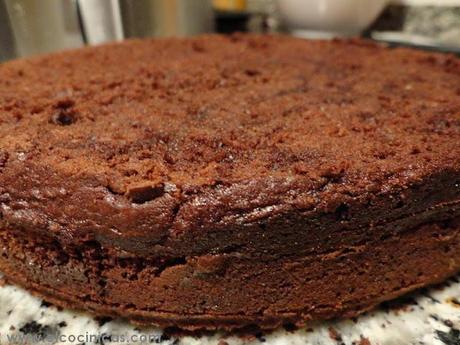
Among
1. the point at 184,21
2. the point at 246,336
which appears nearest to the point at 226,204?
the point at 246,336

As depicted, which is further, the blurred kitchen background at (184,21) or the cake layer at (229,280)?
the blurred kitchen background at (184,21)

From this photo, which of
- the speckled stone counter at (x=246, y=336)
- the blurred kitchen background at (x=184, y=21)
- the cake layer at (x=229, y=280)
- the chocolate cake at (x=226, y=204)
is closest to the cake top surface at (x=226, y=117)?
the chocolate cake at (x=226, y=204)

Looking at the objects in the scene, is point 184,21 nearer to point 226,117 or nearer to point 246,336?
point 226,117

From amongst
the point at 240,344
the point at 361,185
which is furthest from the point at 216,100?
the point at 240,344

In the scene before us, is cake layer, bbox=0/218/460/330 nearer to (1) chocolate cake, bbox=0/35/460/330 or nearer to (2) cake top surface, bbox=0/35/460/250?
(1) chocolate cake, bbox=0/35/460/330

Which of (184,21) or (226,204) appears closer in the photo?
(226,204)

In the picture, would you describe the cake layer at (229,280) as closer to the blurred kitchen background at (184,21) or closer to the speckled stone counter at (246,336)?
the speckled stone counter at (246,336)

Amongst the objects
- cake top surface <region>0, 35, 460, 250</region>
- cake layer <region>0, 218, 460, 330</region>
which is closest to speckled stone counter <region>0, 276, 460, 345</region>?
cake layer <region>0, 218, 460, 330</region>
